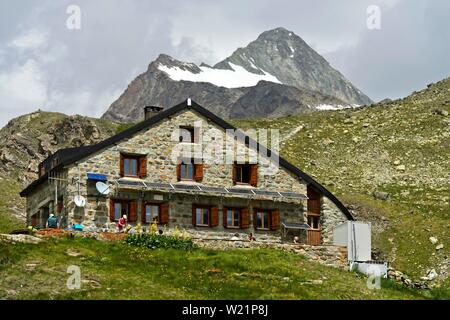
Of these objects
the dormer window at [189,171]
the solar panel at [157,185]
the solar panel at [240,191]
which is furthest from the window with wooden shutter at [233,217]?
the solar panel at [157,185]

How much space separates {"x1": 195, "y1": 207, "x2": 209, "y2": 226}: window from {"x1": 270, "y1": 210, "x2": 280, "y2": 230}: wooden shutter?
421cm

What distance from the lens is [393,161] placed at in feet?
317

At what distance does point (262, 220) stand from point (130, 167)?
9.01 metres

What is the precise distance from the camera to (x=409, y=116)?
110812 millimetres

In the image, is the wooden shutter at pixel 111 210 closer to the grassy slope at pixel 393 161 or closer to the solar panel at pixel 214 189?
the solar panel at pixel 214 189

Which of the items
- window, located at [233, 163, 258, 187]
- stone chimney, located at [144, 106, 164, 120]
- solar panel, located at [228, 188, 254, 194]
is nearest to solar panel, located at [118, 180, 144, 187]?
solar panel, located at [228, 188, 254, 194]

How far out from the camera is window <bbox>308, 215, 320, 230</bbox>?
2357 inches

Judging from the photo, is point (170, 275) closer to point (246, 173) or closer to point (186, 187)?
point (186, 187)

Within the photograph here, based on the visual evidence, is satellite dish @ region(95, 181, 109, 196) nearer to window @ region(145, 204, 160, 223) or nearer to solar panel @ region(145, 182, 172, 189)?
solar panel @ region(145, 182, 172, 189)

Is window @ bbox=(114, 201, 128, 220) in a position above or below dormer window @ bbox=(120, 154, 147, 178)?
below

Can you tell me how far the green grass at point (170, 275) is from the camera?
36.4 m

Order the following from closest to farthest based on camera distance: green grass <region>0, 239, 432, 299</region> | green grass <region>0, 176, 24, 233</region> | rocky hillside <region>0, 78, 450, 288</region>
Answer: green grass <region>0, 239, 432, 299</region>, rocky hillside <region>0, 78, 450, 288</region>, green grass <region>0, 176, 24, 233</region>
